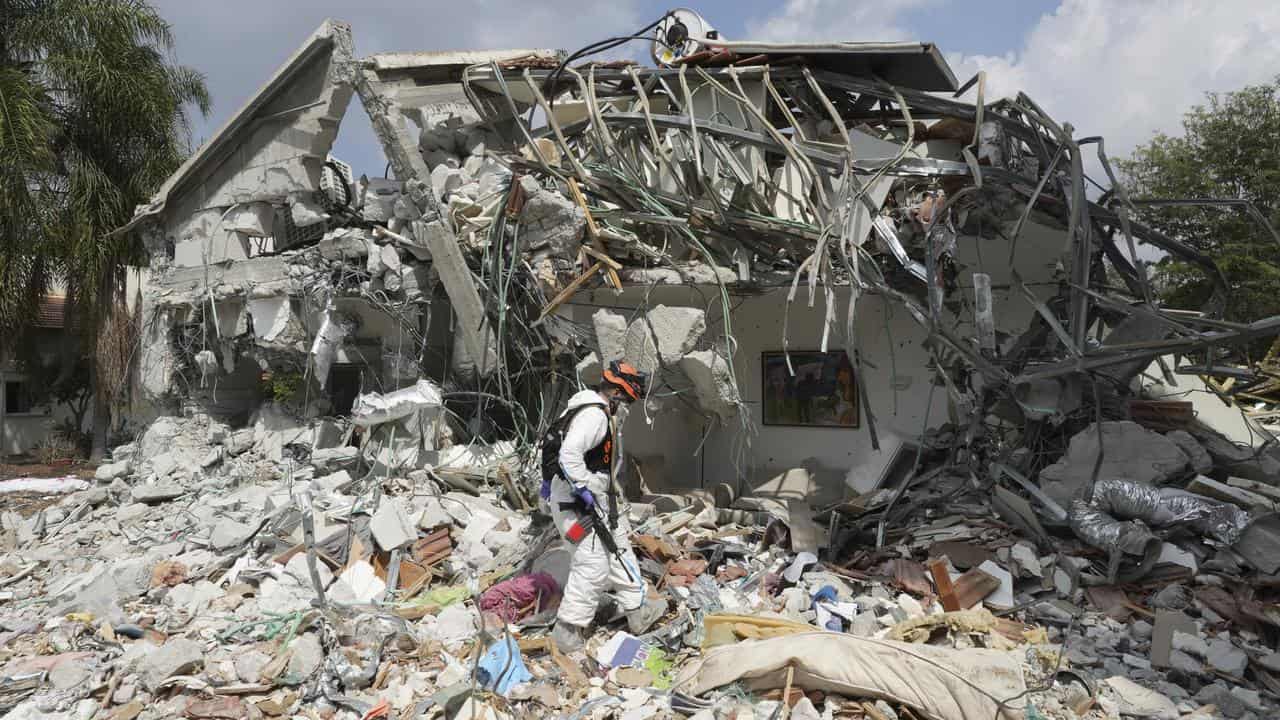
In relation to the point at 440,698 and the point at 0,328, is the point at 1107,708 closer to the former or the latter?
the point at 440,698

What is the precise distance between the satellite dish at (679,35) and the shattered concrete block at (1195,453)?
5874 mm

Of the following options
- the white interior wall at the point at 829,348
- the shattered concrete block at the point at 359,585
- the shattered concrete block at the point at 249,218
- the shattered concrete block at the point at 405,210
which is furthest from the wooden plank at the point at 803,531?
the shattered concrete block at the point at 249,218

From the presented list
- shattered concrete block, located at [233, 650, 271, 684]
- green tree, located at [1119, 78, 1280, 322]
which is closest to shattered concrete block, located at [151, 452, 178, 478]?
shattered concrete block, located at [233, 650, 271, 684]

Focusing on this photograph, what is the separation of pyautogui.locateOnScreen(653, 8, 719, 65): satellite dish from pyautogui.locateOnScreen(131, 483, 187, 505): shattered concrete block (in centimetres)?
697

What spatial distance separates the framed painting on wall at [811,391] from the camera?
29.8 ft

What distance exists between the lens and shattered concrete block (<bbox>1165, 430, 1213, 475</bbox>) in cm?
657

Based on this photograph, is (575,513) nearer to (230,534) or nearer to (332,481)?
(230,534)

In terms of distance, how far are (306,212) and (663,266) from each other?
4.35m

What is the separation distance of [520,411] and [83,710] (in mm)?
5137

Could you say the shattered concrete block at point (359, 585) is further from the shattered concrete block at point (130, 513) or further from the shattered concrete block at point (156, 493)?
the shattered concrete block at point (156, 493)

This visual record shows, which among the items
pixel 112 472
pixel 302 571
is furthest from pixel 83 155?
pixel 302 571

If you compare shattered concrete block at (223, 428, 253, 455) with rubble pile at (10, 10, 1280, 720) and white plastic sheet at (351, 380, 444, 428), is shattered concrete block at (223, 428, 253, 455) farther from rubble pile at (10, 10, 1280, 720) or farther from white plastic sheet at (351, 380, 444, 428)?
white plastic sheet at (351, 380, 444, 428)

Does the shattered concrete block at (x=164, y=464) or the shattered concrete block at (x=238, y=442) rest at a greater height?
the shattered concrete block at (x=238, y=442)

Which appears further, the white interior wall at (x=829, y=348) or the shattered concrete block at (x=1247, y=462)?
the white interior wall at (x=829, y=348)
